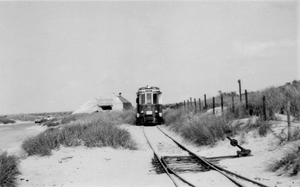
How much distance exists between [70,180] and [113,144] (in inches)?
194

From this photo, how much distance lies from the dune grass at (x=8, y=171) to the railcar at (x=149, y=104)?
733 inches

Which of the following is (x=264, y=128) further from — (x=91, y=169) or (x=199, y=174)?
(x=91, y=169)

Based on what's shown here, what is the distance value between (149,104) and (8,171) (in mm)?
19820

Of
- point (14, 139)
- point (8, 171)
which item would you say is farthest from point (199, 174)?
point (14, 139)

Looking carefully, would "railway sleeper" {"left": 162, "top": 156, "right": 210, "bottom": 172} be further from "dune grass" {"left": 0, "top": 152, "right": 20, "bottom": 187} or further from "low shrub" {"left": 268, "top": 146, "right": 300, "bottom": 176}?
"dune grass" {"left": 0, "top": 152, "right": 20, "bottom": 187}

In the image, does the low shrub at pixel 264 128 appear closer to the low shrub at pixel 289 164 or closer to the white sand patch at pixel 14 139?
the low shrub at pixel 289 164

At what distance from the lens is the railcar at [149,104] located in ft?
90.2

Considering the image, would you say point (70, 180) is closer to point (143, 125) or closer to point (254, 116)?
point (254, 116)

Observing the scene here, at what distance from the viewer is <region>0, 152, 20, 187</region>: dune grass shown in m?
7.64

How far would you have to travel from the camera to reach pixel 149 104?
27.3 m

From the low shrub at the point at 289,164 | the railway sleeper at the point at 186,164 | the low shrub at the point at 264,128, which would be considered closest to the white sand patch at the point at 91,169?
the railway sleeper at the point at 186,164

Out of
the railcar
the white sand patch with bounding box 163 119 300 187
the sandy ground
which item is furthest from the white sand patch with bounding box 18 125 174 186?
the railcar

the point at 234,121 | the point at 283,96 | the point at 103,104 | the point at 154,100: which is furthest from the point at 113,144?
the point at 103,104

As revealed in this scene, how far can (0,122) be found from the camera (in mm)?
73812
